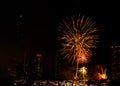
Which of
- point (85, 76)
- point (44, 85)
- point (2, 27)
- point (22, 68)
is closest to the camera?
point (2, 27)

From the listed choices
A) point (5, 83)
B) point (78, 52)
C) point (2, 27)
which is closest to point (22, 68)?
point (78, 52)

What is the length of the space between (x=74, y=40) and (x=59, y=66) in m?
36.1

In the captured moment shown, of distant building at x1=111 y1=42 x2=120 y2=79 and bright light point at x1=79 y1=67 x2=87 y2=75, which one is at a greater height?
distant building at x1=111 y1=42 x2=120 y2=79

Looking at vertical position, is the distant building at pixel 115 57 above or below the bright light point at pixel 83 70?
above

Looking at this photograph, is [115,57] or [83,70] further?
[83,70]

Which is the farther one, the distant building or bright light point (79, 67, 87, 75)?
bright light point (79, 67, 87, 75)

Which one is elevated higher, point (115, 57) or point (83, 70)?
point (115, 57)

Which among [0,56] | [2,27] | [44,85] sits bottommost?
[44,85]

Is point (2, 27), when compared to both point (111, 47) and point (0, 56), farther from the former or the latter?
point (111, 47)

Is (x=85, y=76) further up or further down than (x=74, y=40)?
further down

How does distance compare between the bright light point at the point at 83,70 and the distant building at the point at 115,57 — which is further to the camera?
the bright light point at the point at 83,70

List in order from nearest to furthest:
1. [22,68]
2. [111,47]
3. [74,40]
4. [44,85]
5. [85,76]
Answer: [74,40] < [44,85] < [22,68] < [111,47] < [85,76]

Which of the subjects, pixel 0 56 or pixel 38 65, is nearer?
pixel 0 56

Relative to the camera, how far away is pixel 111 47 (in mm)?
50344
